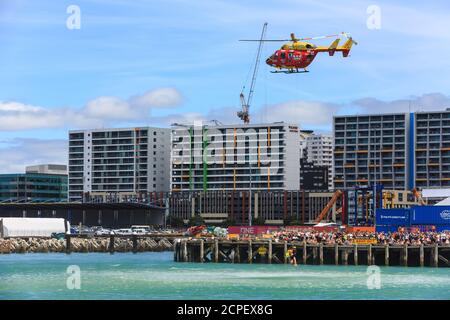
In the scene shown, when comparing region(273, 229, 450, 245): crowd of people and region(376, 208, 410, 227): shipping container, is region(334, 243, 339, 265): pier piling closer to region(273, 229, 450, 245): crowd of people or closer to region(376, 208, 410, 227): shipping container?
region(273, 229, 450, 245): crowd of people

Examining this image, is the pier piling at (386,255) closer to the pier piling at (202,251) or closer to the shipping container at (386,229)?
the shipping container at (386,229)

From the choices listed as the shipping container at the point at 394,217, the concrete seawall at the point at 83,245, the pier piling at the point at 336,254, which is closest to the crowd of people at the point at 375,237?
the pier piling at the point at 336,254

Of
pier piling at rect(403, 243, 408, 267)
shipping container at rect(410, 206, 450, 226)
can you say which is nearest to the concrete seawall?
shipping container at rect(410, 206, 450, 226)

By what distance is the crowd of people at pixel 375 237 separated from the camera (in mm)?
95188

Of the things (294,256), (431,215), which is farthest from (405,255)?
(431,215)

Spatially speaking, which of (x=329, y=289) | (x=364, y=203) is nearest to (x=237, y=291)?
(x=329, y=289)

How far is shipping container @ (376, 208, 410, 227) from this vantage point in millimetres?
108938

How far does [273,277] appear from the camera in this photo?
78.3m

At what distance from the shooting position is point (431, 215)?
4230 inches

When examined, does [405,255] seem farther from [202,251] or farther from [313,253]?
[202,251]

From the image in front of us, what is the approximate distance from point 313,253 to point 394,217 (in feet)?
51.1

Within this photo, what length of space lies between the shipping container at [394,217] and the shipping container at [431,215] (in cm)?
88

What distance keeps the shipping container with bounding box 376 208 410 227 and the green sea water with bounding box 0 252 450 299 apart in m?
18.7
